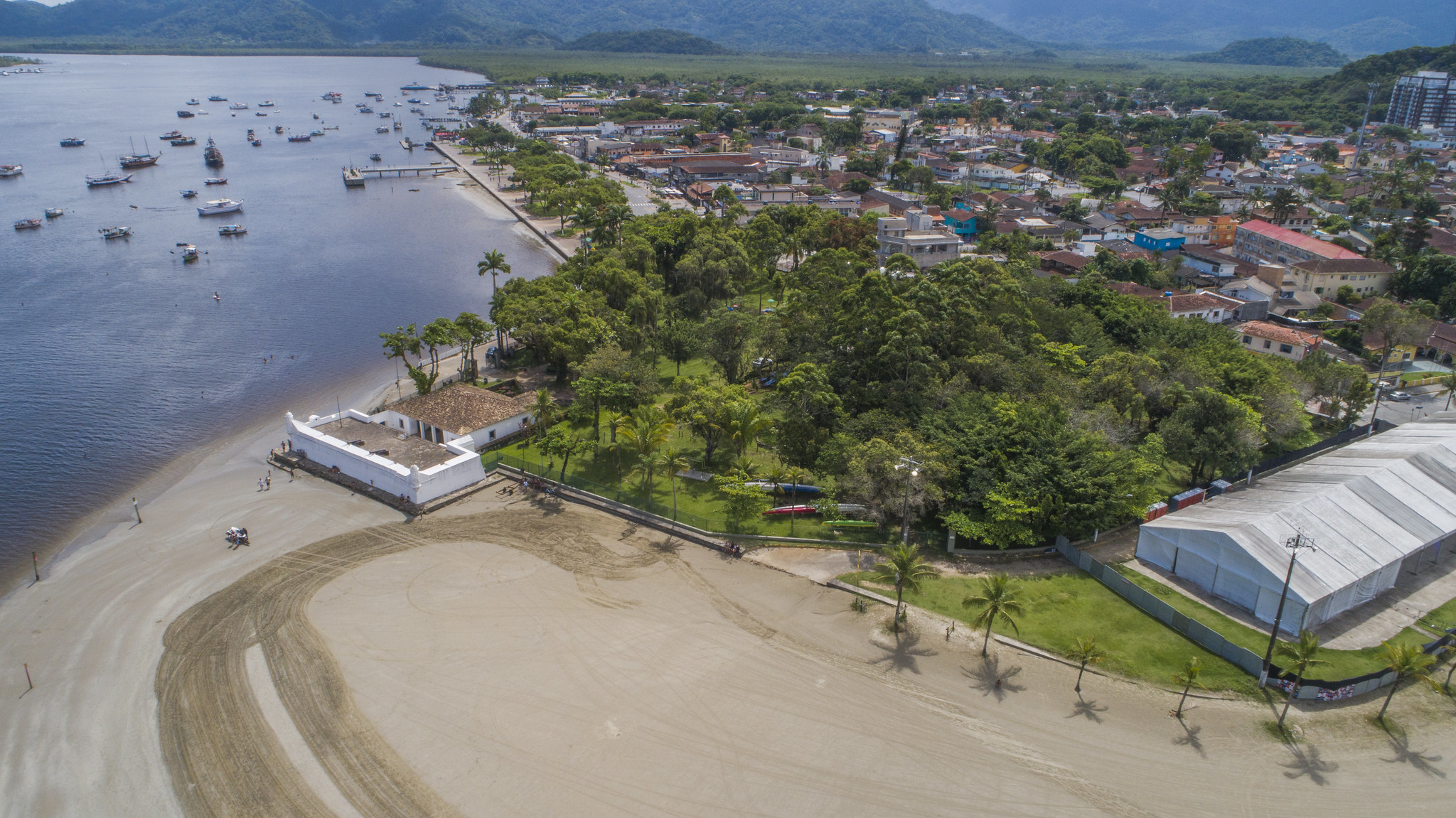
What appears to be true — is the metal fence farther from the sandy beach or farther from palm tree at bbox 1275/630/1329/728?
the sandy beach

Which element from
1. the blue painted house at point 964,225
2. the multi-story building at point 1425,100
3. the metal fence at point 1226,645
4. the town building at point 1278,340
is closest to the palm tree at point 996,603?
the metal fence at point 1226,645

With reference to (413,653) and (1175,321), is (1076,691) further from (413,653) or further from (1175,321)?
(1175,321)

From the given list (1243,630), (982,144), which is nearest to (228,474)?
(1243,630)

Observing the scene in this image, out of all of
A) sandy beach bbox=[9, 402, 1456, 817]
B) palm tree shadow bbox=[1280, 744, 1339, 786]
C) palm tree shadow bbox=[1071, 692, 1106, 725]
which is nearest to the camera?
sandy beach bbox=[9, 402, 1456, 817]

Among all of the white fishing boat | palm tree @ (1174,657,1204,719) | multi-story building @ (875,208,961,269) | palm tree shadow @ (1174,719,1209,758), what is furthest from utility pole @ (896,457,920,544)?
the white fishing boat

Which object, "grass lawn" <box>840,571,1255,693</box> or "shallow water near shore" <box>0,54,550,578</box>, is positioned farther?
"shallow water near shore" <box>0,54,550,578</box>

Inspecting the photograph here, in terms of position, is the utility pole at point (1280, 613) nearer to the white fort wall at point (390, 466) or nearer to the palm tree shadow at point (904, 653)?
the palm tree shadow at point (904, 653)
